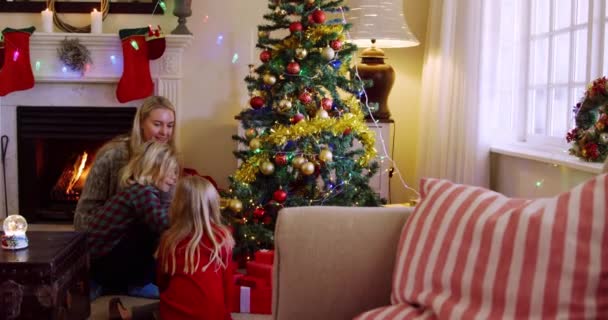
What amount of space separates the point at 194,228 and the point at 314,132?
3.04ft

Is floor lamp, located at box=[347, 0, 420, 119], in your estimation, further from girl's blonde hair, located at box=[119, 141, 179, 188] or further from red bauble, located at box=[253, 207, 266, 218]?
girl's blonde hair, located at box=[119, 141, 179, 188]

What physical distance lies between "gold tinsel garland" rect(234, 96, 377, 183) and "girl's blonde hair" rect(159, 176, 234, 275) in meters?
0.71

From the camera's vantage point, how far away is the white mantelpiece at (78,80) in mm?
→ 4129

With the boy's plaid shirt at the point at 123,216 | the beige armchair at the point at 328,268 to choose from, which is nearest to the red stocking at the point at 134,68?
the boy's plaid shirt at the point at 123,216

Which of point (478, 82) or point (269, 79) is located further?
point (478, 82)

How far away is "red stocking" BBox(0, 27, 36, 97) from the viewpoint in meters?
4.00

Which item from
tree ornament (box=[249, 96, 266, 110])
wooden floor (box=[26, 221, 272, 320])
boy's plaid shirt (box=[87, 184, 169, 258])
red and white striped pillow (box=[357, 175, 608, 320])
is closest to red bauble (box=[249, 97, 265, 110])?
tree ornament (box=[249, 96, 266, 110])

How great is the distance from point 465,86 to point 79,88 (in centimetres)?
246

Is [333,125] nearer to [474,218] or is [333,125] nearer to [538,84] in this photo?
[538,84]

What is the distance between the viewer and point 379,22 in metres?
Answer: 3.63

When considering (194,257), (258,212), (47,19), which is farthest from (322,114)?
(47,19)

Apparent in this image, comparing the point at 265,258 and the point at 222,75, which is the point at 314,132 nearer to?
the point at 265,258

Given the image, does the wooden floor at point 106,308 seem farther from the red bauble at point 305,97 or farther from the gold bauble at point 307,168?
the red bauble at point 305,97

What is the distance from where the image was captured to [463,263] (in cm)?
135
